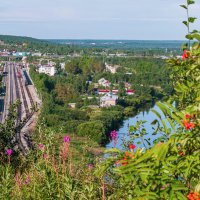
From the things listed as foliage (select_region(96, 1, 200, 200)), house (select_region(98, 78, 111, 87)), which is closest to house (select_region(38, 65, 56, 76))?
house (select_region(98, 78, 111, 87))

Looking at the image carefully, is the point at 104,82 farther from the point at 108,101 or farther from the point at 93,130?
the point at 93,130

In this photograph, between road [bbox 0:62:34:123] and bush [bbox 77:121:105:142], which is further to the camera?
road [bbox 0:62:34:123]

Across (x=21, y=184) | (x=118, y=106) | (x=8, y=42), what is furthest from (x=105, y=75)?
(x=8, y=42)

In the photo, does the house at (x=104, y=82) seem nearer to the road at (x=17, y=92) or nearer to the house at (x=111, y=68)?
the house at (x=111, y=68)

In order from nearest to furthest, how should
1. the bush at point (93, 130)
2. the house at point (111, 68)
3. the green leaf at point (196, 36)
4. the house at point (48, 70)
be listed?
the green leaf at point (196, 36) → the bush at point (93, 130) → the house at point (48, 70) → the house at point (111, 68)

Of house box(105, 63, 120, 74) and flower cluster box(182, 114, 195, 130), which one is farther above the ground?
flower cluster box(182, 114, 195, 130)

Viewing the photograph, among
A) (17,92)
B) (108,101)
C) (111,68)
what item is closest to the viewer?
(108,101)

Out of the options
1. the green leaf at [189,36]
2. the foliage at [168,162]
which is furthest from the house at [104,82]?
the foliage at [168,162]

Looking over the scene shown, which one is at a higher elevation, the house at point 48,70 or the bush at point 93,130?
the house at point 48,70

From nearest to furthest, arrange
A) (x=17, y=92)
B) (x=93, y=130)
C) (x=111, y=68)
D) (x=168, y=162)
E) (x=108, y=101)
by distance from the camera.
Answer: (x=168, y=162) → (x=93, y=130) → (x=108, y=101) → (x=17, y=92) → (x=111, y=68)

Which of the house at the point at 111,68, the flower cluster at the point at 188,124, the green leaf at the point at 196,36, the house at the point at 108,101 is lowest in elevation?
the house at the point at 108,101

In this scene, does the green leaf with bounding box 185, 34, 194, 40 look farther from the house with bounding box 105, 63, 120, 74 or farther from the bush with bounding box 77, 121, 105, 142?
the house with bounding box 105, 63, 120, 74

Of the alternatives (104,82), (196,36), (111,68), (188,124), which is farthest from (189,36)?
(111,68)

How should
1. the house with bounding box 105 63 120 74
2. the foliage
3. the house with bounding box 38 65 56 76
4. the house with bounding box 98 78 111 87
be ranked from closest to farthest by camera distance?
the foliage < the house with bounding box 98 78 111 87 < the house with bounding box 38 65 56 76 < the house with bounding box 105 63 120 74
